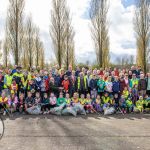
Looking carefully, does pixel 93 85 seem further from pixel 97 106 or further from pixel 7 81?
pixel 7 81

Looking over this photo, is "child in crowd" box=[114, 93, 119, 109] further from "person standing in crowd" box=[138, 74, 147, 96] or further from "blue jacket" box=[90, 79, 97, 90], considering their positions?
"person standing in crowd" box=[138, 74, 147, 96]

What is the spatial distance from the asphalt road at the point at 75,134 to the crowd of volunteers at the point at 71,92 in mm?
2033

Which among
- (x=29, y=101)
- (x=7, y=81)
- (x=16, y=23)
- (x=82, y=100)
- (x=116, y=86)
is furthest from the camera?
(x=16, y=23)

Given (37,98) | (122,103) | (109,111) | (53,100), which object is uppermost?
(37,98)

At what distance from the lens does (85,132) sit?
425 inches

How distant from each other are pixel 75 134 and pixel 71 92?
7158mm

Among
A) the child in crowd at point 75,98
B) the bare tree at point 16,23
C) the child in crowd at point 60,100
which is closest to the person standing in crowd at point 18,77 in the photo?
the child in crowd at point 60,100

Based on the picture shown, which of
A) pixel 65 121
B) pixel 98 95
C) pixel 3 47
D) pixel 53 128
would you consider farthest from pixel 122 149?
pixel 3 47

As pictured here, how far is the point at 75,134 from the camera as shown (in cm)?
1043

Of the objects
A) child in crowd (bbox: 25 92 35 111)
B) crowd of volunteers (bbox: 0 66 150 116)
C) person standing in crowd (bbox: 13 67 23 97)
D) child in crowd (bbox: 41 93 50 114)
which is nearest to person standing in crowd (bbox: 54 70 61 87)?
crowd of volunteers (bbox: 0 66 150 116)

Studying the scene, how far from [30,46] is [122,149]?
3269cm

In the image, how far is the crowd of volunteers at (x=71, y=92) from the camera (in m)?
16.3

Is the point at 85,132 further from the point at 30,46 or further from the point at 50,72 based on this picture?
the point at 30,46

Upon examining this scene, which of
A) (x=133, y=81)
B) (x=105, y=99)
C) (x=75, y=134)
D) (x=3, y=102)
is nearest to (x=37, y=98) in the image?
(x=3, y=102)
